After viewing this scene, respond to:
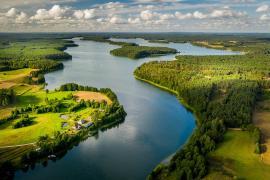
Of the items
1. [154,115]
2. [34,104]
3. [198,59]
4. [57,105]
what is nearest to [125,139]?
[154,115]

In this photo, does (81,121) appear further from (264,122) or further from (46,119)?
(264,122)

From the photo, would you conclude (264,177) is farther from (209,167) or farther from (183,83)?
(183,83)

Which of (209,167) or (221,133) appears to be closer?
(209,167)

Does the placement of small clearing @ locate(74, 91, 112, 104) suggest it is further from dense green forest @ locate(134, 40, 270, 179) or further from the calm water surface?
dense green forest @ locate(134, 40, 270, 179)

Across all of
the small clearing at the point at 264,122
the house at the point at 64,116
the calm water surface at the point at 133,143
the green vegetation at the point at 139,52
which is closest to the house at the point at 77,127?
the calm water surface at the point at 133,143

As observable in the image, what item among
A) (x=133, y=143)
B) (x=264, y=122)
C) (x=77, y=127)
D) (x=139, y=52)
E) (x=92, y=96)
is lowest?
(x=133, y=143)

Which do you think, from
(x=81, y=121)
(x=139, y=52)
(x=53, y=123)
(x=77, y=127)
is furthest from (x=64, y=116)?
(x=139, y=52)
